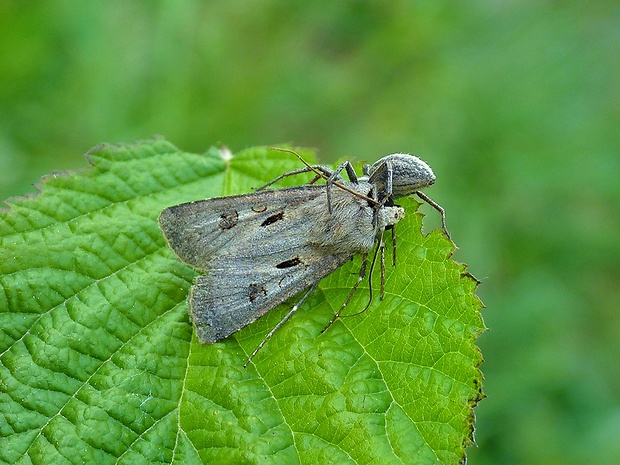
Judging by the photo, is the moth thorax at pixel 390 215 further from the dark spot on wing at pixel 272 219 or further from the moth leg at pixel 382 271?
the dark spot on wing at pixel 272 219

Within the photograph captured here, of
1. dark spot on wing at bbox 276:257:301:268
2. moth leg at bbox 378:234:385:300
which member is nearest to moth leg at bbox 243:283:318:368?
dark spot on wing at bbox 276:257:301:268

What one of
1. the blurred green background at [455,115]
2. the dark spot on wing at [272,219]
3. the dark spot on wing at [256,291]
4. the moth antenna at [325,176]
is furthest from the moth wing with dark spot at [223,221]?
the blurred green background at [455,115]

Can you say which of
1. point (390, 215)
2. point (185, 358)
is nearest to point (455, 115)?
point (390, 215)

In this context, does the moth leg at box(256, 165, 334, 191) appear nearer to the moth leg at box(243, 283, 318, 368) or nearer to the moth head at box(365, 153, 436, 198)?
the moth head at box(365, 153, 436, 198)

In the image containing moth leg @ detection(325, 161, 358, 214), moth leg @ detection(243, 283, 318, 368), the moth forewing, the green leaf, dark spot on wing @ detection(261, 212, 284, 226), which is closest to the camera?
the green leaf

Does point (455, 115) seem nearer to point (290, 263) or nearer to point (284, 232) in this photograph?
point (284, 232)

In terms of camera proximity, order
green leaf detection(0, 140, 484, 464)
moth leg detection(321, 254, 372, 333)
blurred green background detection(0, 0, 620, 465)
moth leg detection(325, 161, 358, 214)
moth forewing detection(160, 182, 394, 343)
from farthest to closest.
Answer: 1. blurred green background detection(0, 0, 620, 465)
2. moth leg detection(325, 161, 358, 214)
3. moth forewing detection(160, 182, 394, 343)
4. moth leg detection(321, 254, 372, 333)
5. green leaf detection(0, 140, 484, 464)

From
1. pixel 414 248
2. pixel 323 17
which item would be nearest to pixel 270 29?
pixel 323 17

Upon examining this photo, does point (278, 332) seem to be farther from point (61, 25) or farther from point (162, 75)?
point (61, 25)
